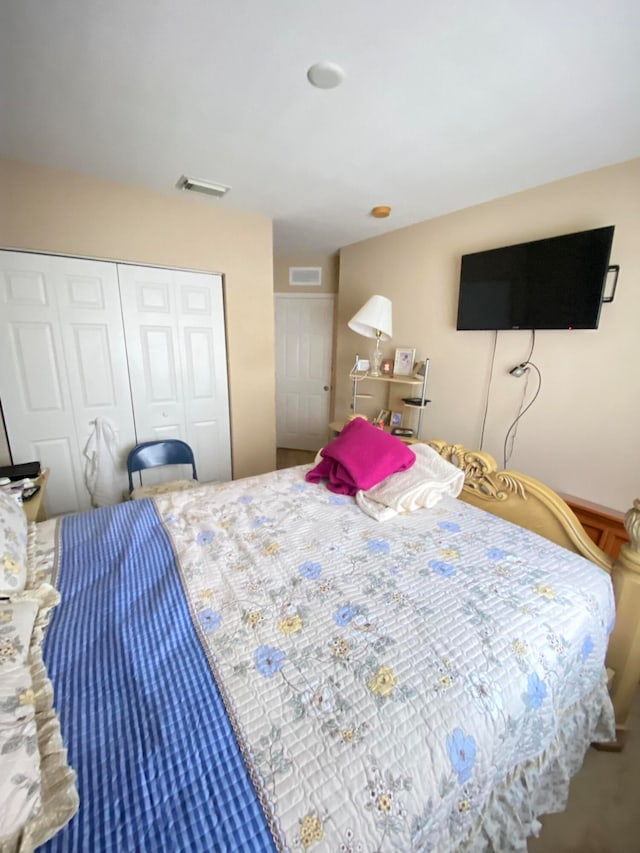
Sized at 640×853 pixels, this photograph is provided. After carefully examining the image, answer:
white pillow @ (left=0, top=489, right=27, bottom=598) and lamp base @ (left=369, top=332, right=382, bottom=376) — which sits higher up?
lamp base @ (left=369, top=332, right=382, bottom=376)

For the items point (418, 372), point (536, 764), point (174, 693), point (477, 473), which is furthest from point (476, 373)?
point (174, 693)

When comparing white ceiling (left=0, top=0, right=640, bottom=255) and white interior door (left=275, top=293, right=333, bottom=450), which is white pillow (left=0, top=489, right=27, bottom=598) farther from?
white interior door (left=275, top=293, right=333, bottom=450)

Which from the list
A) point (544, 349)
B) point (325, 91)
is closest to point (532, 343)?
point (544, 349)

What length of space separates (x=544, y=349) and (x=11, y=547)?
2.76 metres

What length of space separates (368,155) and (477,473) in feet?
5.76

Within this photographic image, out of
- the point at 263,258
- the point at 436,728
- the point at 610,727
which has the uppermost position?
the point at 263,258

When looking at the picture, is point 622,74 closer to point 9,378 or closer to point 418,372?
point 418,372

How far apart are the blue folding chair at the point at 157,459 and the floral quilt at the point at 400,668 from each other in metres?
1.11

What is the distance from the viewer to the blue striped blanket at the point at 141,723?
55cm

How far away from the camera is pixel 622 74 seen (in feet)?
4.16

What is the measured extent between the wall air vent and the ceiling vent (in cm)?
165

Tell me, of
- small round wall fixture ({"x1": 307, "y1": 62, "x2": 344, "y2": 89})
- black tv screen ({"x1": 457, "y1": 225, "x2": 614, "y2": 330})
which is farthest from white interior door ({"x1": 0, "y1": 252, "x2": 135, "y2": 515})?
black tv screen ({"x1": 457, "y1": 225, "x2": 614, "y2": 330})

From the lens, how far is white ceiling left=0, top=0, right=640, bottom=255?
108cm

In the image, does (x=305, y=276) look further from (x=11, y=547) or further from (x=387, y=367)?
(x=11, y=547)
